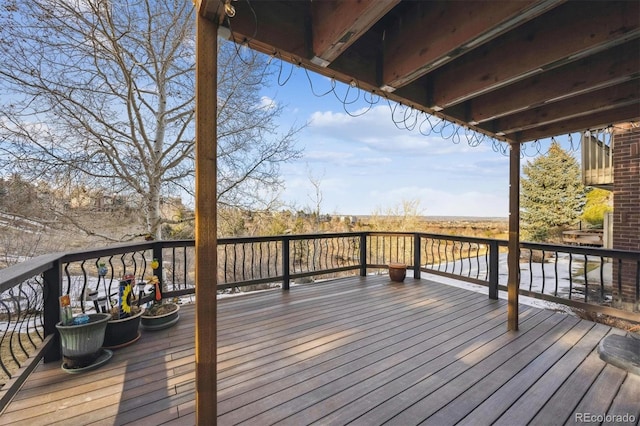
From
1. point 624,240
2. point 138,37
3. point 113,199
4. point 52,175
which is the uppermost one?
point 138,37

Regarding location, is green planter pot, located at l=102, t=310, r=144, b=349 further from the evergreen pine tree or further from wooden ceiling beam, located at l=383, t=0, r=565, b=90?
the evergreen pine tree

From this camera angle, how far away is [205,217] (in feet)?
4.32

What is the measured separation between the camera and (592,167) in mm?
5598

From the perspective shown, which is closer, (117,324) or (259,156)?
(117,324)

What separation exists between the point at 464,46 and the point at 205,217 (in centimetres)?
182

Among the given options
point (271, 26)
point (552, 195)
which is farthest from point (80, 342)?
point (552, 195)

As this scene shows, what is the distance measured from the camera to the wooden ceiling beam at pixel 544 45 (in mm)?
1469

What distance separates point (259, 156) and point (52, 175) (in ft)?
13.2

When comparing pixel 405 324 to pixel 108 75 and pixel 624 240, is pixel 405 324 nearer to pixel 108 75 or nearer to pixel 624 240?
pixel 624 240

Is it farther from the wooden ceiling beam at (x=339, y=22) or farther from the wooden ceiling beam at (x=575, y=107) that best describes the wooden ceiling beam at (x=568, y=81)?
the wooden ceiling beam at (x=339, y=22)

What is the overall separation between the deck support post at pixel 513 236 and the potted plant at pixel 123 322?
3.94 meters

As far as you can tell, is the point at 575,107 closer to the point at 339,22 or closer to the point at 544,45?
the point at 544,45

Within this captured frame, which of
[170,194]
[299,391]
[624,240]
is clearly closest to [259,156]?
[170,194]

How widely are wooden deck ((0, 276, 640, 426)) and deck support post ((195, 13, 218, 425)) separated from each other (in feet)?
1.58
